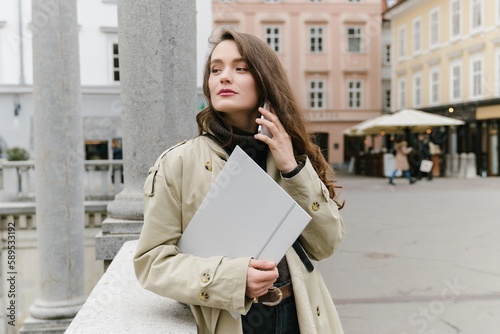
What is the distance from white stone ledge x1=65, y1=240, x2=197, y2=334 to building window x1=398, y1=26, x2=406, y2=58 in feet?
108

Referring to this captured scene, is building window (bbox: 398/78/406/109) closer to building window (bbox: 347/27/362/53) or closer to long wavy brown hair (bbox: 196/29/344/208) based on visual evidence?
building window (bbox: 347/27/362/53)

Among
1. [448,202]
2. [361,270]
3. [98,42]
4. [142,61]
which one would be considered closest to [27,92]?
[98,42]

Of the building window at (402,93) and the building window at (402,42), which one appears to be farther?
the building window at (402,93)

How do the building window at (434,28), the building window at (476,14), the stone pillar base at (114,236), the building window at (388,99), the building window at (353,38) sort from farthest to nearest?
the building window at (388,99) < the building window at (353,38) < the building window at (434,28) < the building window at (476,14) < the stone pillar base at (114,236)

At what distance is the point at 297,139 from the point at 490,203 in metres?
12.4

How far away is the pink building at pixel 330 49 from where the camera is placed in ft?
114

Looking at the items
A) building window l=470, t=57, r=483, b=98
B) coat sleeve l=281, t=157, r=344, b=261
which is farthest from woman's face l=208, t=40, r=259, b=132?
building window l=470, t=57, r=483, b=98

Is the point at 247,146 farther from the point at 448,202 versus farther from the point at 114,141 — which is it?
the point at 114,141

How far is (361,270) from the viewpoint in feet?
21.4

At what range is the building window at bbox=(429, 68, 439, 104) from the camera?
29.0 meters

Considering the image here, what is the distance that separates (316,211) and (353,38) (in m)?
35.7

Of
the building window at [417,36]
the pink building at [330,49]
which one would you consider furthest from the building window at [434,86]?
the pink building at [330,49]

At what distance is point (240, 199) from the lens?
163 centimetres

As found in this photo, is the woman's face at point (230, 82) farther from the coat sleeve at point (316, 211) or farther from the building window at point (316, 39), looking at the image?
the building window at point (316, 39)
